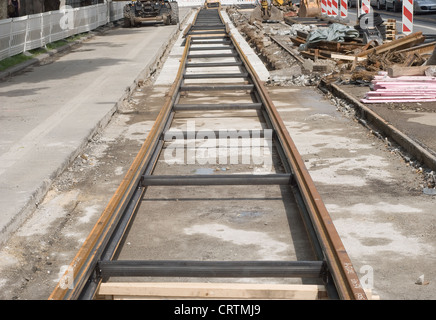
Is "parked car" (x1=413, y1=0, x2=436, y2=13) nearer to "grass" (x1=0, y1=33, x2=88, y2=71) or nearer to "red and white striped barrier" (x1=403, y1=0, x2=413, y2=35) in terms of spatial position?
"red and white striped barrier" (x1=403, y1=0, x2=413, y2=35)

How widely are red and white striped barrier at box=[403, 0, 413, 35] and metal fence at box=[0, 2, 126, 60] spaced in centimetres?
1173

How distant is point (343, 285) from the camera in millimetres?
4352

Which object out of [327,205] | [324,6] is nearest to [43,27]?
[327,205]

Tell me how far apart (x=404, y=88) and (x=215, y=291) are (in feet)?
28.2

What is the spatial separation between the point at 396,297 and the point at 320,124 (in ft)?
20.3

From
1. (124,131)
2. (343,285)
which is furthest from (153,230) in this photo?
(124,131)

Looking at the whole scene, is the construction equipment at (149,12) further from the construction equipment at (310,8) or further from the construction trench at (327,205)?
the construction trench at (327,205)

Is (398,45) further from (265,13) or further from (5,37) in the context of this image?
(265,13)

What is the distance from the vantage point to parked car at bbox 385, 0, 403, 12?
138 ft

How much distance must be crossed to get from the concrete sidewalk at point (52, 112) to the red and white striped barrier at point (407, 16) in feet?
25.7

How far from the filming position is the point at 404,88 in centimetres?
1202

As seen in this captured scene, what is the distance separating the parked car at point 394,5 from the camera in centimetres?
4200

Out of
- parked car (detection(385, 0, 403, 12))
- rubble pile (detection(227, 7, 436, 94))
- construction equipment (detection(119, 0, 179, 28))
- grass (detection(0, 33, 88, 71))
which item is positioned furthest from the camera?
parked car (detection(385, 0, 403, 12))

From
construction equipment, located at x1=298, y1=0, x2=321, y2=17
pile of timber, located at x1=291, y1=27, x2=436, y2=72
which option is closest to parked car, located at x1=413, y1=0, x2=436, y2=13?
construction equipment, located at x1=298, y1=0, x2=321, y2=17
